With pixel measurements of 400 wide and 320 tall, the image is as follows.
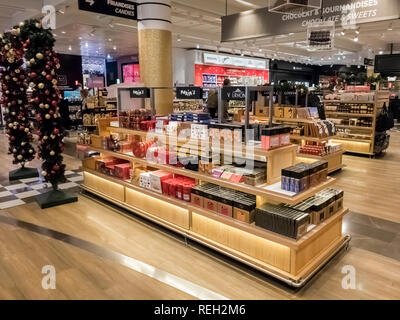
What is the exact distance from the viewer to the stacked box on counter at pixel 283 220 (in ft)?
9.12

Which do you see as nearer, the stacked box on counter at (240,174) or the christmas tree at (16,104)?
the stacked box on counter at (240,174)

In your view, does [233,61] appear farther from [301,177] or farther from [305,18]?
[301,177]

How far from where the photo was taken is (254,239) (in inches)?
120

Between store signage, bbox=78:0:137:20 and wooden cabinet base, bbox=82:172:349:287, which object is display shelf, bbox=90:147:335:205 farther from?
store signage, bbox=78:0:137:20

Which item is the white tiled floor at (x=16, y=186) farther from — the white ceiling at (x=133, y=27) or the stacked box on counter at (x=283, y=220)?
the stacked box on counter at (x=283, y=220)

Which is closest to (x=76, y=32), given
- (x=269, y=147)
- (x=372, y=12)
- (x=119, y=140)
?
(x=119, y=140)

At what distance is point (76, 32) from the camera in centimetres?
1085

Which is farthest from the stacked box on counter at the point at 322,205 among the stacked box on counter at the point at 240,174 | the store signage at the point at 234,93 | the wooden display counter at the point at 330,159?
the wooden display counter at the point at 330,159

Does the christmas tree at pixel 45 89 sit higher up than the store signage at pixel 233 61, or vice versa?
the store signage at pixel 233 61

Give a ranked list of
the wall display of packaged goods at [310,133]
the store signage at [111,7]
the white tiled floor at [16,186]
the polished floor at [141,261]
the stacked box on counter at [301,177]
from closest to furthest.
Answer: the polished floor at [141,261] → the stacked box on counter at [301,177] → the store signage at [111,7] → the white tiled floor at [16,186] → the wall display of packaged goods at [310,133]

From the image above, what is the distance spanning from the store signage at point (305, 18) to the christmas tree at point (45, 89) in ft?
12.4
